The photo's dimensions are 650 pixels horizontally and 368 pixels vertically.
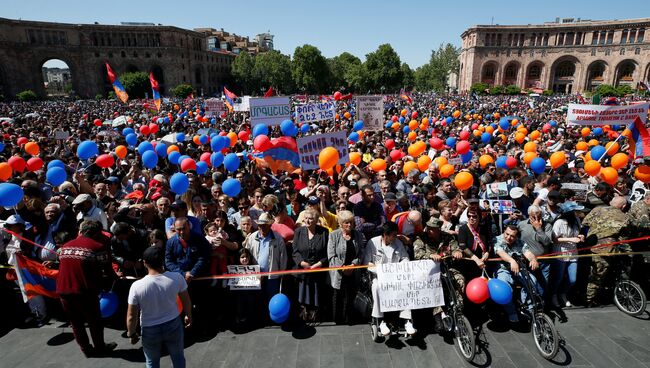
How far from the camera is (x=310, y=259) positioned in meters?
4.62

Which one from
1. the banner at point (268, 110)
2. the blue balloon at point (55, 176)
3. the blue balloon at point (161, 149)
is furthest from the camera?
the banner at point (268, 110)

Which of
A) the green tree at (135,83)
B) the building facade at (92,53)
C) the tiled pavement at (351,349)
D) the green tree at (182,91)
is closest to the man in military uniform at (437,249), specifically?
the tiled pavement at (351,349)

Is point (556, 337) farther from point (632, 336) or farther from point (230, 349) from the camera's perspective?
point (230, 349)

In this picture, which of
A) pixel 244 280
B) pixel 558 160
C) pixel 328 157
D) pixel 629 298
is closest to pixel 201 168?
pixel 328 157

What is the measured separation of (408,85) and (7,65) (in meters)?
76.5

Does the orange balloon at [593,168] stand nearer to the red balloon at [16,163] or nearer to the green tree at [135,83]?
the red balloon at [16,163]

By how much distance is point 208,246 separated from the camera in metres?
4.50

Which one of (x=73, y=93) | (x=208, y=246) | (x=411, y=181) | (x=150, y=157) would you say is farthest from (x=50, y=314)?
(x=73, y=93)

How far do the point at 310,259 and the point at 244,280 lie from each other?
0.91m

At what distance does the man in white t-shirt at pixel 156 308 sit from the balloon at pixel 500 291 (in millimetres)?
3505

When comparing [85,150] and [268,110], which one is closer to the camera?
[85,150]

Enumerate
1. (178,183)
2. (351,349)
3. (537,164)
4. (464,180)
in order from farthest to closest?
(537,164) < (464,180) < (178,183) < (351,349)

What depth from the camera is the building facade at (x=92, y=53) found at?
197 feet

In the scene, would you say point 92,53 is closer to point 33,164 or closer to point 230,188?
point 33,164
